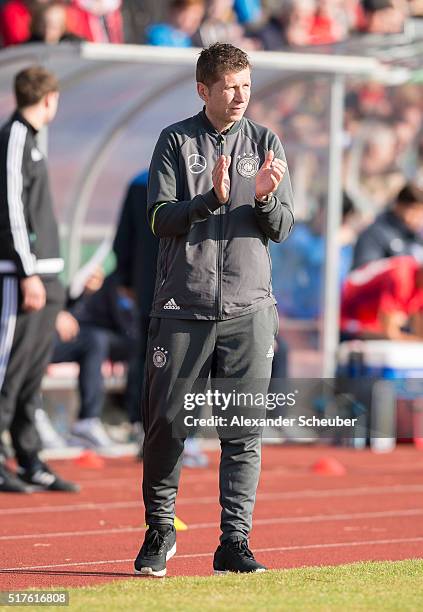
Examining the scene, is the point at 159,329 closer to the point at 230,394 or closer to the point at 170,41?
the point at 230,394

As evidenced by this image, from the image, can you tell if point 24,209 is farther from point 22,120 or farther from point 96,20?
point 96,20

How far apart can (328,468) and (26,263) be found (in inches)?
129

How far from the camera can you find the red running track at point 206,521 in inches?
269

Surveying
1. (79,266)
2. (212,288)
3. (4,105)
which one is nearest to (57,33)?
(4,105)

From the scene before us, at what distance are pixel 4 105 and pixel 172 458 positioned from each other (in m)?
6.38

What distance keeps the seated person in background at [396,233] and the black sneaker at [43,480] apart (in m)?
4.80

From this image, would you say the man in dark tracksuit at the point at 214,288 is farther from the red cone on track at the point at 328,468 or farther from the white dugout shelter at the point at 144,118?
the white dugout shelter at the point at 144,118

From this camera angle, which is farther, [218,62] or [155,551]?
[155,551]

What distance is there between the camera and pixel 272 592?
5.56 metres

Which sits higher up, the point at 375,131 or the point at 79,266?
the point at 375,131

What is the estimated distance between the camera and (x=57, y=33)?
493 inches

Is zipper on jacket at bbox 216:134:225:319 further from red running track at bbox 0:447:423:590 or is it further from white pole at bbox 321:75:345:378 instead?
white pole at bbox 321:75:345:378

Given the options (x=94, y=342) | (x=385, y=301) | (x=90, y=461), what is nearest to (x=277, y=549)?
(x=90, y=461)

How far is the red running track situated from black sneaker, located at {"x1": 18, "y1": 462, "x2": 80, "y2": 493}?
0.08 meters
